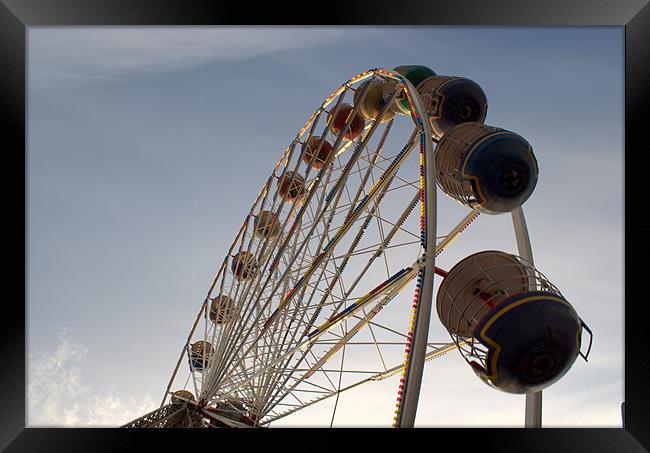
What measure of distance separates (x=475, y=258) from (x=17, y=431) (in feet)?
20.5

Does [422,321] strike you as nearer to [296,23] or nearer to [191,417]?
[296,23]

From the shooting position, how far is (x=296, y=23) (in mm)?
5430

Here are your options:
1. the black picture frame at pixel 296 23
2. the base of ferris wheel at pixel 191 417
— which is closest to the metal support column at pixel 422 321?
the black picture frame at pixel 296 23

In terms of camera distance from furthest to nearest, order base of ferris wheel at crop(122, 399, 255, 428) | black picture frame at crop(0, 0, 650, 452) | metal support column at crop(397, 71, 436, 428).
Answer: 1. base of ferris wheel at crop(122, 399, 255, 428)
2. black picture frame at crop(0, 0, 650, 452)
3. metal support column at crop(397, 71, 436, 428)

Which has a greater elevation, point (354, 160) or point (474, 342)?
point (354, 160)

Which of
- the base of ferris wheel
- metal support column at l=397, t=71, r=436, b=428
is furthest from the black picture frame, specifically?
the base of ferris wheel

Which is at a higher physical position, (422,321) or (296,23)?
(296,23)

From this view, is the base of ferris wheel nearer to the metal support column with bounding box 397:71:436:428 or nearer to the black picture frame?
the black picture frame

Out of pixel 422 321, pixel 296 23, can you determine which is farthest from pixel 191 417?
pixel 296 23

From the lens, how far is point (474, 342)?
5766 millimetres

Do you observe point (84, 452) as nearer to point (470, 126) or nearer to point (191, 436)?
point (191, 436)

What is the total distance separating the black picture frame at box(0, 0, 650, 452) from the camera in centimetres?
517

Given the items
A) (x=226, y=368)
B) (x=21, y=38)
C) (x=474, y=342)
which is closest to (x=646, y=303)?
(x=474, y=342)

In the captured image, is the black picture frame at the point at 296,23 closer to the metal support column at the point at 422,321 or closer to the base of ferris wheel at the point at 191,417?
the metal support column at the point at 422,321
